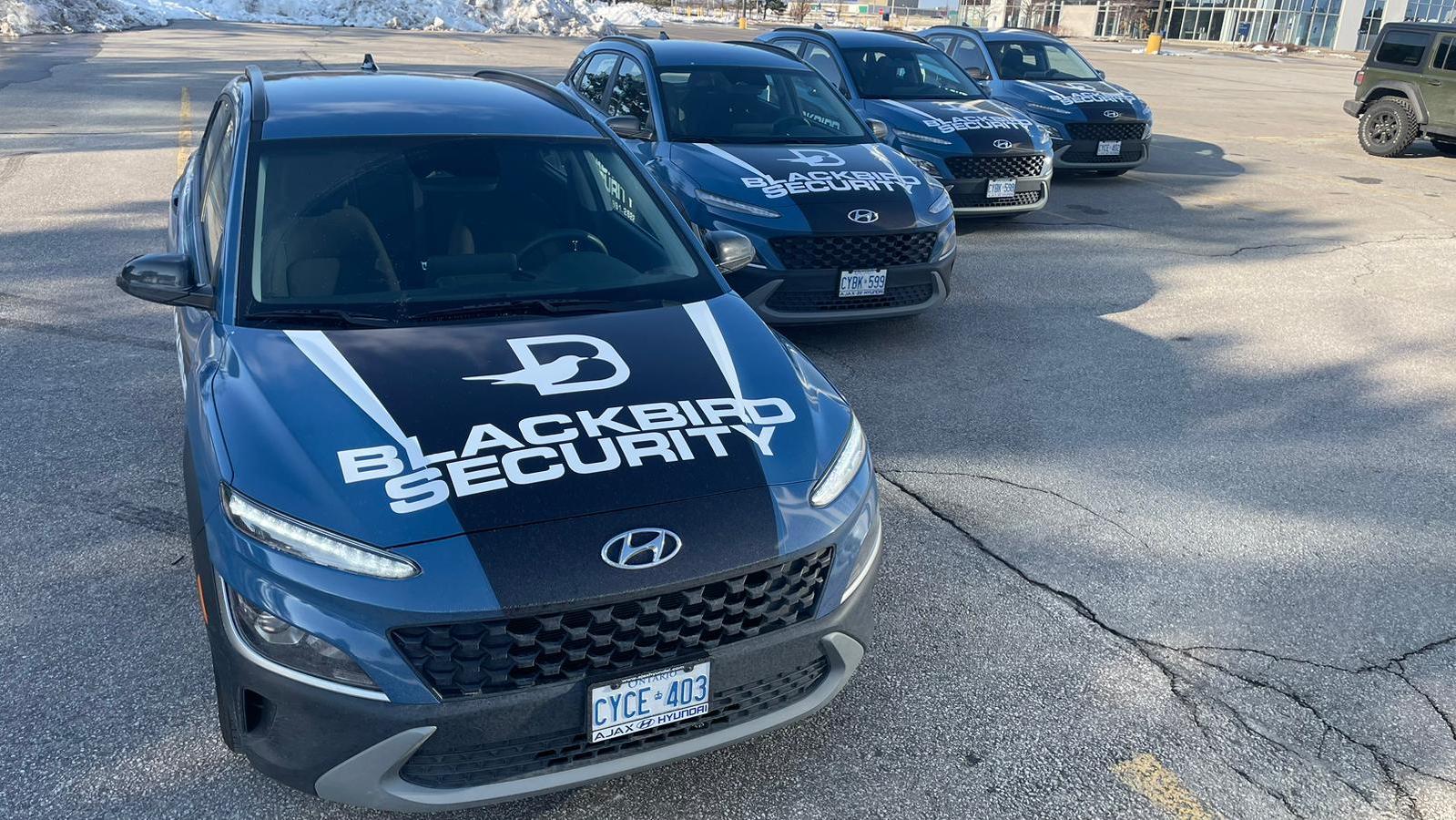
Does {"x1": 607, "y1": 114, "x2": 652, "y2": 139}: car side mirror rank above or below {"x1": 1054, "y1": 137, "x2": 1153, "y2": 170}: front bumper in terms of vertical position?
above

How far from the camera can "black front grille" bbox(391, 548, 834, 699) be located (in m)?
2.35

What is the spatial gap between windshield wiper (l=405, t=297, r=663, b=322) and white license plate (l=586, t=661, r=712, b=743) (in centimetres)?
134

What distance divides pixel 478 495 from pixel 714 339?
1.06m

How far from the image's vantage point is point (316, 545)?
2408mm

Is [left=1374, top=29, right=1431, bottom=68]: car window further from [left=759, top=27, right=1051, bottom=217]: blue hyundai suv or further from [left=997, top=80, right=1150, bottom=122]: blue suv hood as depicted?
[left=759, top=27, right=1051, bottom=217]: blue hyundai suv

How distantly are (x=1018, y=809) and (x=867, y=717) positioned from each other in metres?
0.52

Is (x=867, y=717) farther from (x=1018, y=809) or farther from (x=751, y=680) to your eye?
(x=751, y=680)

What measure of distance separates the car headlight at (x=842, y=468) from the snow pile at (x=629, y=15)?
42559mm

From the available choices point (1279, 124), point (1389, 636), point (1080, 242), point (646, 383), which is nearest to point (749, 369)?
point (646, 383)

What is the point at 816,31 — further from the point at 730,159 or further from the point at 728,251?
the point at 728,251

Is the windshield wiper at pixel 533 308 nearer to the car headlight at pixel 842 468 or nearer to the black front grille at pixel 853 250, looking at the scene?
the car headlight at pixel 842 468

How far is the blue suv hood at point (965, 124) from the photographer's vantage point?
Answer: 932 centimetres

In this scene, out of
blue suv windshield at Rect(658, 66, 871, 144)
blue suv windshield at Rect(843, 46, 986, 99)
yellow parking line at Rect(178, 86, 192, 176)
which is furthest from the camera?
yellow parking line at Rect(178, 86, 192, 176)

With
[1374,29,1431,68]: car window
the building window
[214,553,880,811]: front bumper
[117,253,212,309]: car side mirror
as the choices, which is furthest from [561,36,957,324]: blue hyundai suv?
the building window
